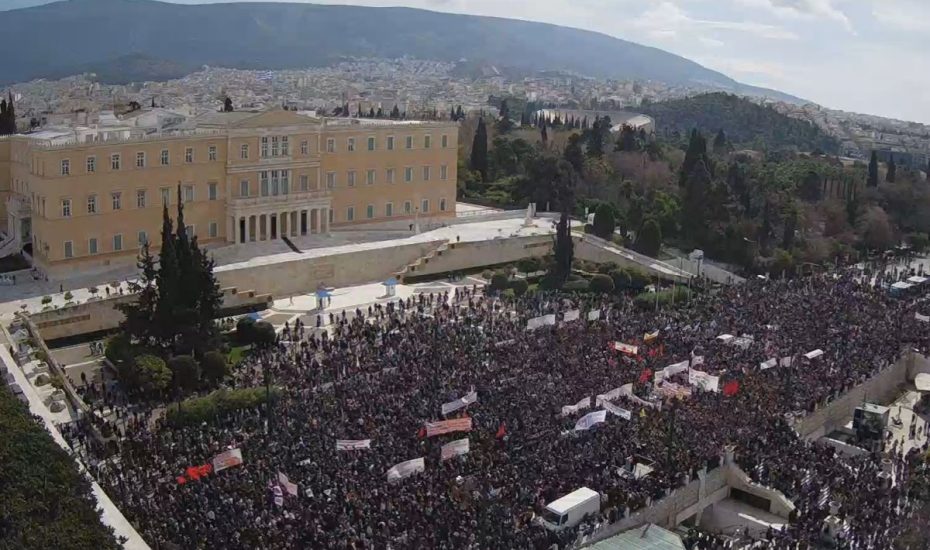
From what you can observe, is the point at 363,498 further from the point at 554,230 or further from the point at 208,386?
the point at 554,230

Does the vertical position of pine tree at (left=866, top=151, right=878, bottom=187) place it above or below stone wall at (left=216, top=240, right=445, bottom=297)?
above

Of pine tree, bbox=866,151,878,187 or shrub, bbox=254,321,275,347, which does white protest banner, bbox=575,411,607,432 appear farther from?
pine tree, bbox=866,151,878,187

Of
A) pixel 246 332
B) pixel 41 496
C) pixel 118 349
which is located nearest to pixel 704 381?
pixel 246 332

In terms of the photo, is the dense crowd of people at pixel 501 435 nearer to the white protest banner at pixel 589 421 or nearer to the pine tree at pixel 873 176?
the white protest banner at pixel 589 421

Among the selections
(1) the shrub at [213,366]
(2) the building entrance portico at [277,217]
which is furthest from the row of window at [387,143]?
(1) the shrub at [213,366]

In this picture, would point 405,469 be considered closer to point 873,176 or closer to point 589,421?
point 589,421

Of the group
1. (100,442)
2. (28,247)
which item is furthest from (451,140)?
(100,442)

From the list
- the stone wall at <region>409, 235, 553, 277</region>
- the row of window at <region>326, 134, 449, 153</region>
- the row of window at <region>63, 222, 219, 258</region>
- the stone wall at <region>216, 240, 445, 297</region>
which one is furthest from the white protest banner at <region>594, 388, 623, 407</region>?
the row of window at <region>326, 134, 449, 153</region>

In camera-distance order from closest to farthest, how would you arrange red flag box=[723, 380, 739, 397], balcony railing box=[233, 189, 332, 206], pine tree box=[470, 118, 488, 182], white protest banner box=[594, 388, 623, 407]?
1. white protest banner box=[594, 388, 623, 407]
2. red flag box=[723, 380, 739, 397]
3. balcony railing box=[233, 189, 332, 206]
4. pine tree box=[470, 118, 488, 182]

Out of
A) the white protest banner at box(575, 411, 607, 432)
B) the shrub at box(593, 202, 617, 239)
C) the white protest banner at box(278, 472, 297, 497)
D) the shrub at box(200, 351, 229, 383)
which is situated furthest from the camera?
the shrub at box(593, 202, 617, 239)
